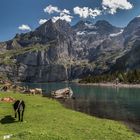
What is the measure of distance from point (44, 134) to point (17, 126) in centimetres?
862

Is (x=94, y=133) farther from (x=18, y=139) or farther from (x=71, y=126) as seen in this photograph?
(x=18, y=139)

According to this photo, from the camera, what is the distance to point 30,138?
2995 centimetres

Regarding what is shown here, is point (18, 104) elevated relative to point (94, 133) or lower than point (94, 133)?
elevated

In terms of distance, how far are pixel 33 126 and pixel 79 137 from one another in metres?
8.04

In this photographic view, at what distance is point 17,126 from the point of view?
130 feet

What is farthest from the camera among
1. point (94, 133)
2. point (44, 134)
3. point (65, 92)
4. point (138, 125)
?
point (65, 92)

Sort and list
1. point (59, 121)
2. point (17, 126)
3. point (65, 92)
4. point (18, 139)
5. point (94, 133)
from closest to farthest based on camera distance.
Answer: point (18, 139) < point (94, 133) < point (17, 126) < point (59, 121) < point (65, 92)

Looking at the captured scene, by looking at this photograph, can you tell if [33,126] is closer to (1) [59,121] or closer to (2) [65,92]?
(1) [59,121]

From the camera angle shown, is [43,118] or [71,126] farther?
[43,118]

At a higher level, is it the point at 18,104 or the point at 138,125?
the point at 18,104

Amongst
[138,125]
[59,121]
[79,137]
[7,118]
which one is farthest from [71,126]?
[138,125]

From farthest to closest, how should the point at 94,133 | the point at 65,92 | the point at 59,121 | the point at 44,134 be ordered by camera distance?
the point at 65,92 < the point at 59,121 < the point at 94,133 < the point at 44,134

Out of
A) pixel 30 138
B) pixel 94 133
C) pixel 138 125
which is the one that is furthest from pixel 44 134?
pixel 138 125

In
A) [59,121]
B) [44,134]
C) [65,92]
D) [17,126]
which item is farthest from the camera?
[65,92]
